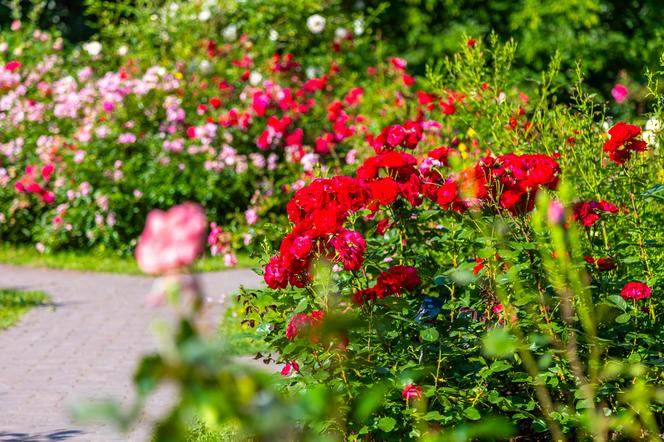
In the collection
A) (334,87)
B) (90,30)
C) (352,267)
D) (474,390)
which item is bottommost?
(90,30)

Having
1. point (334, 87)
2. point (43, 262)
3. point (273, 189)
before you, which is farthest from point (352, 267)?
Result: point (334, 87)

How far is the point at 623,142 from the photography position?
3.89m

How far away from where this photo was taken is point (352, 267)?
11.3 feet

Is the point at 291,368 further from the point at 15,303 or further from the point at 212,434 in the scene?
the point at 15,303

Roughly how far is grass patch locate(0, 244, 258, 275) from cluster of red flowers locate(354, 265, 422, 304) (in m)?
5.87

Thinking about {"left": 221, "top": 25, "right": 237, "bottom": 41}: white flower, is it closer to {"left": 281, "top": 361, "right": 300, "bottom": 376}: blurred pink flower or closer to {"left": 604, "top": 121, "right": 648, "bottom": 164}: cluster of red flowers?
{"left": 604, "top": 121, "right": 648, "bottom": 164}: cluster of red flowers

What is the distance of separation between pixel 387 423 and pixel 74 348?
377 cm

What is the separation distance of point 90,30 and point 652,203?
2004cm

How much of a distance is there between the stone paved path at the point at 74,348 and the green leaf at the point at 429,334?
5.67 ft

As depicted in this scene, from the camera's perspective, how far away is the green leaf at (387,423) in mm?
3400

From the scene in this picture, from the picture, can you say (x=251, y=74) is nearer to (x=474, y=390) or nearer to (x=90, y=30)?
(x=474, y=390)

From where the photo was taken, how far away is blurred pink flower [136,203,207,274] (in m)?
1.35

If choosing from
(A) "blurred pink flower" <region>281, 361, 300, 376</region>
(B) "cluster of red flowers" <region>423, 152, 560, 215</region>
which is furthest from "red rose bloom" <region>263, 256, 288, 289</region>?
(B) "cluster of red flowers" <region>423, 152, 560, 215</region>

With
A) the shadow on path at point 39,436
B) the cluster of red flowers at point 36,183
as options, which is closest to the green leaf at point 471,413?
the shadow on path at point 39,436
